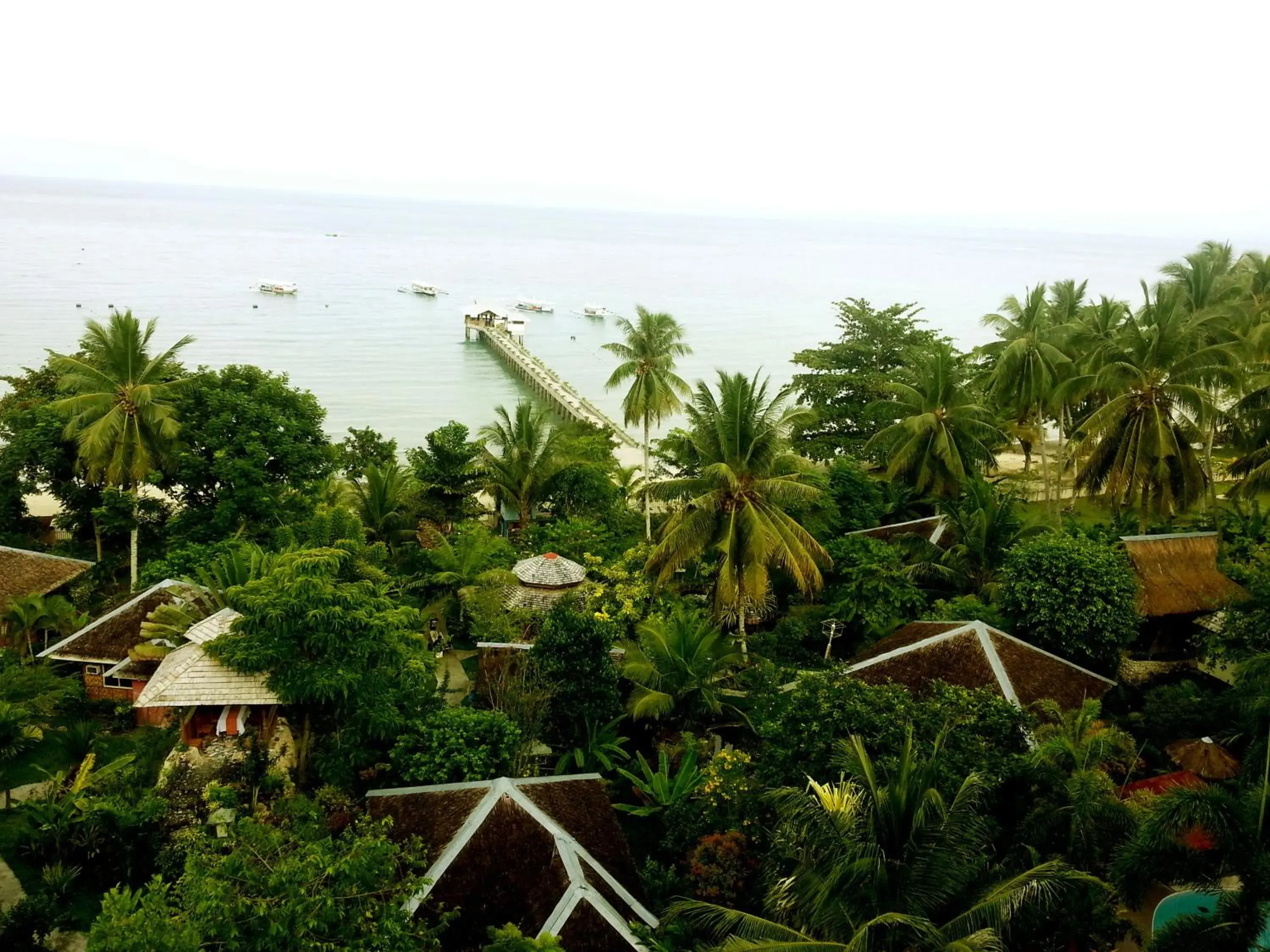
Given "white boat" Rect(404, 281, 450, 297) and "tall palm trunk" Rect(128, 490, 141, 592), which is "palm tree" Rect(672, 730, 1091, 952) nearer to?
"tall palm trunk" Rect(128, 490, 141, 592)

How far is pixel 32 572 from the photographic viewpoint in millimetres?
20328

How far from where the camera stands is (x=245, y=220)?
19762cm

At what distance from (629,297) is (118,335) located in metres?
84.5

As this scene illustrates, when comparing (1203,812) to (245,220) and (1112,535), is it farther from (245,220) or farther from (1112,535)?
(245,220)

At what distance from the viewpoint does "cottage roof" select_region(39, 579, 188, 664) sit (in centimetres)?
1745

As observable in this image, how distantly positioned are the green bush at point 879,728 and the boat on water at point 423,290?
286 ft

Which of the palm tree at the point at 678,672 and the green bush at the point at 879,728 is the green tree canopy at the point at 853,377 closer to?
the palm tree at the point at 678,672

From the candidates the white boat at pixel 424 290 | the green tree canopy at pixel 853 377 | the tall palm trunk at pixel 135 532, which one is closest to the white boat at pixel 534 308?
the white boat at pixel 424 290

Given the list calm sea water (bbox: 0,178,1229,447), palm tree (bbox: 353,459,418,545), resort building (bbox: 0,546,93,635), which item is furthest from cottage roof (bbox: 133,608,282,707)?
calm sea water (bbox: 0,178,1229,447)

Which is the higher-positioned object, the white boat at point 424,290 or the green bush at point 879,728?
the white boat at point 424,290

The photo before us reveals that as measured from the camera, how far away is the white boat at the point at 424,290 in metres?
94.7

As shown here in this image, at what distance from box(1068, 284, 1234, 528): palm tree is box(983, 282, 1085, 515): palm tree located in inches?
201

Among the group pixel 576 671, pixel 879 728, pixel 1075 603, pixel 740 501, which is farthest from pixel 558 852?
pixel 1075 603

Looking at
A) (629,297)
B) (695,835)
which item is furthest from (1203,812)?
(629,297)
